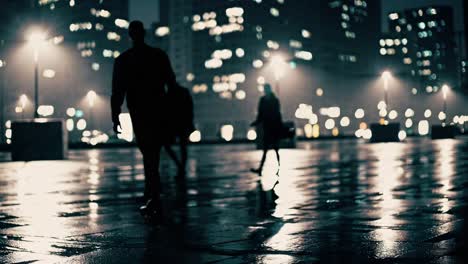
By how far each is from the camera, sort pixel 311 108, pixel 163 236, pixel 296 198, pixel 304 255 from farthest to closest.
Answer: pixel 311 108 < pixel 296 198 < pixel 163 236 < pixel 304 255

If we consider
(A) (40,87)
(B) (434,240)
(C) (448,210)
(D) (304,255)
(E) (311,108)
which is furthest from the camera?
(E) (311,108)

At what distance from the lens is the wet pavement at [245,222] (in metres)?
5.48

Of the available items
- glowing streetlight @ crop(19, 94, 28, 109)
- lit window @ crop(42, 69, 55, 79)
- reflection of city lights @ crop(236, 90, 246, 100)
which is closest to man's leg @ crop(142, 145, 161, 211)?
glowing streetlight @ crop(19, 94, 28, 109)

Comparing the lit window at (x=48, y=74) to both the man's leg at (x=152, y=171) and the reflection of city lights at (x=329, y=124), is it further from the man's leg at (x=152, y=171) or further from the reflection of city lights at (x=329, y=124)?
the man's leg at (x=152, y=171)

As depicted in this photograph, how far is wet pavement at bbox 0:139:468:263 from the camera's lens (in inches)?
216

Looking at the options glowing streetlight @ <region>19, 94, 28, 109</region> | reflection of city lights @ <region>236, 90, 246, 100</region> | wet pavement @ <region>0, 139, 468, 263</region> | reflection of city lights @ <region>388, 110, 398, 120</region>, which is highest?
reflection of city lights @ <region>236, 90, 246, 100</region>

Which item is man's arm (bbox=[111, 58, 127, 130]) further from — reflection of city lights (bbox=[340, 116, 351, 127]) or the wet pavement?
reflection of city lights (bbox=[340, 116, 351, 127])

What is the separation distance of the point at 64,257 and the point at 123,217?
2758 millimetres

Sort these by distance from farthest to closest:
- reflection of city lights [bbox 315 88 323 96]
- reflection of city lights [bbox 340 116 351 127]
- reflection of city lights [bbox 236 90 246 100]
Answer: reflection of city lights [bbox 236 90 246 100], reflection of city lights [bbox 340 116 351 127], reflection of city lights [bbox 315 88 323 96]

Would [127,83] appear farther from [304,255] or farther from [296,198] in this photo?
[304,255]

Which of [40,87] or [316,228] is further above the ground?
[40,87]

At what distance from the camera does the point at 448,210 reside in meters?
8.10

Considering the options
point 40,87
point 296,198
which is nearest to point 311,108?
point 40,87

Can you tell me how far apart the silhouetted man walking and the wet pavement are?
1.94 ft
